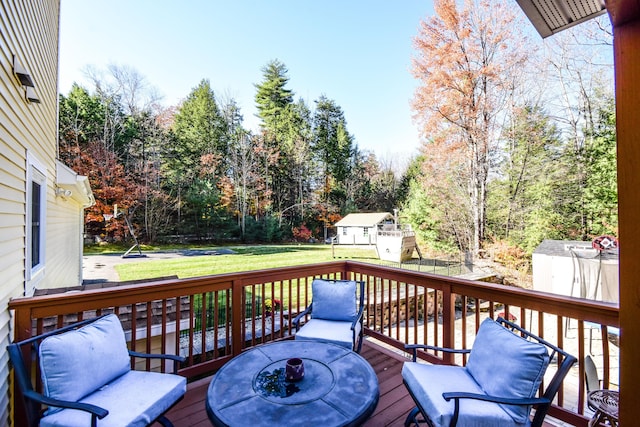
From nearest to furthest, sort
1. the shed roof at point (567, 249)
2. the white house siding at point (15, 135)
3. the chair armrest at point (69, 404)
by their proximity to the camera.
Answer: the chair armrest at point (69, 404) → the white house siding at point (15, 135) → the shed roof at point (567, 249)

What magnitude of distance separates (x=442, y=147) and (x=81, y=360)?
13.5m

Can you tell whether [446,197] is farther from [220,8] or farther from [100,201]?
[100,201]

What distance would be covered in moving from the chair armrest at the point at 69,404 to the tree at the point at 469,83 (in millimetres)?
13217

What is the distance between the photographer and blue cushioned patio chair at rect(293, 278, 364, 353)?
10.4ft

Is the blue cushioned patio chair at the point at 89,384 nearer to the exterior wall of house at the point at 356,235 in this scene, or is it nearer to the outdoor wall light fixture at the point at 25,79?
the outdoor wall light fixture at the point at 25,79

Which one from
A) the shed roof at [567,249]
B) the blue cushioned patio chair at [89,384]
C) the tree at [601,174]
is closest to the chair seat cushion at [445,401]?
the blue cushioned patio chair at [89,384]

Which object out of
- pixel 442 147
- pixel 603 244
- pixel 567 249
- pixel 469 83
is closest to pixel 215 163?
pixel 442 147

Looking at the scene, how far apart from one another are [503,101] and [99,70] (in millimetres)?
21424

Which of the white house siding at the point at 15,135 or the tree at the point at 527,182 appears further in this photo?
the tree at the point at 527,182

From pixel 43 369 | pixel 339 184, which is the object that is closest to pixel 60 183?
pixel 43 369

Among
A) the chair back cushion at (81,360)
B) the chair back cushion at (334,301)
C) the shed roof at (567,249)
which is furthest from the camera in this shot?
the shed roof at (567,249)

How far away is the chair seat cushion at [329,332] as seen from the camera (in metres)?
2.89

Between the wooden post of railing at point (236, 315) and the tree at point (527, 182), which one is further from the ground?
the tree at point (527, 182)

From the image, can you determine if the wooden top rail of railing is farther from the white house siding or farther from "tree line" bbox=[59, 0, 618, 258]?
"tree line" bbox=[59, 0, 618, 258]
